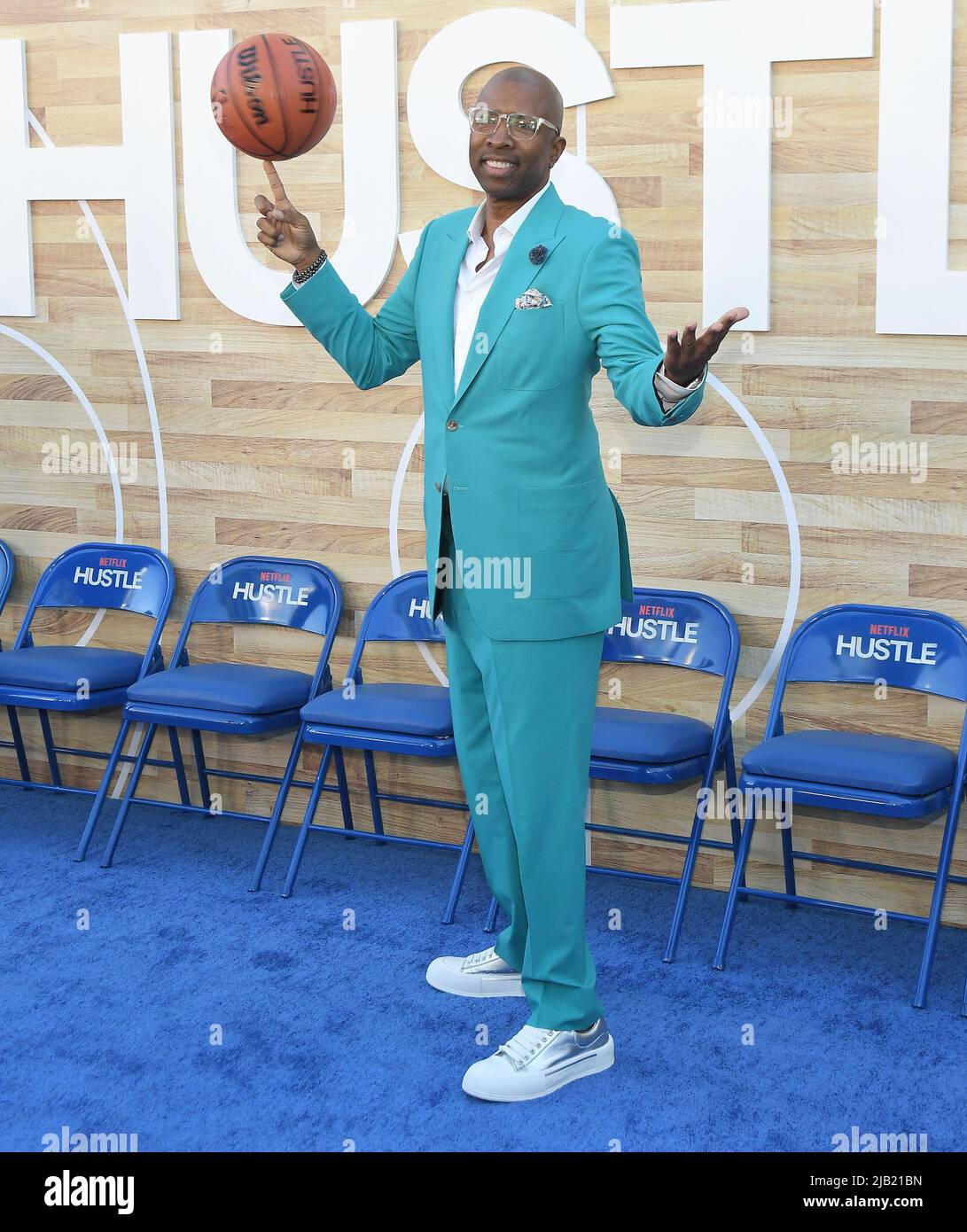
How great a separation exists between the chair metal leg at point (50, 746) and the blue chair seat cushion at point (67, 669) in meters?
0.35

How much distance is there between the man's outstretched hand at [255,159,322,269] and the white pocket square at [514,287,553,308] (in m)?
0.47

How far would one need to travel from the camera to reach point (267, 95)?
3.36 meters

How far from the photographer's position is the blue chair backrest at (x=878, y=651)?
395 centimetres

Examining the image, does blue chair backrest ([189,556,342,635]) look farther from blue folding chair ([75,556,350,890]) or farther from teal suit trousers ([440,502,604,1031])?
teal suit trousers ([440,502,604,1031])

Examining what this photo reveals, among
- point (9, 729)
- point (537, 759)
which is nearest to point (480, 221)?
point (537, 759)

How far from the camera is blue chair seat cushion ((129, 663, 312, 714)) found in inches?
176

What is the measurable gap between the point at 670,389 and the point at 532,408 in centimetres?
44

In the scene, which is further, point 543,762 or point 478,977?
point 478,977

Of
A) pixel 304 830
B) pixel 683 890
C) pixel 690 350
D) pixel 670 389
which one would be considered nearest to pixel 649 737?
pixel 683 890

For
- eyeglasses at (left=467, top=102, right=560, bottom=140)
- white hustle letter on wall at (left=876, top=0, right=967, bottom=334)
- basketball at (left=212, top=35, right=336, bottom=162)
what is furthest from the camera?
A: white hustle letter on wall at (left=876, top=0, right=967, bottom=334)

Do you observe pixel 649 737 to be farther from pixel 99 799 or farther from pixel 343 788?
pixel 99 799

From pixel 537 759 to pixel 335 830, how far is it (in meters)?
1.62

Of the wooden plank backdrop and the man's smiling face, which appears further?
the wooden plank backdrop

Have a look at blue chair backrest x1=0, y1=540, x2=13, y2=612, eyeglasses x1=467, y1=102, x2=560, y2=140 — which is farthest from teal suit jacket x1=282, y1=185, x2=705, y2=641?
blue chair backrest x1=0, y1=540, x2=13, y2=612
